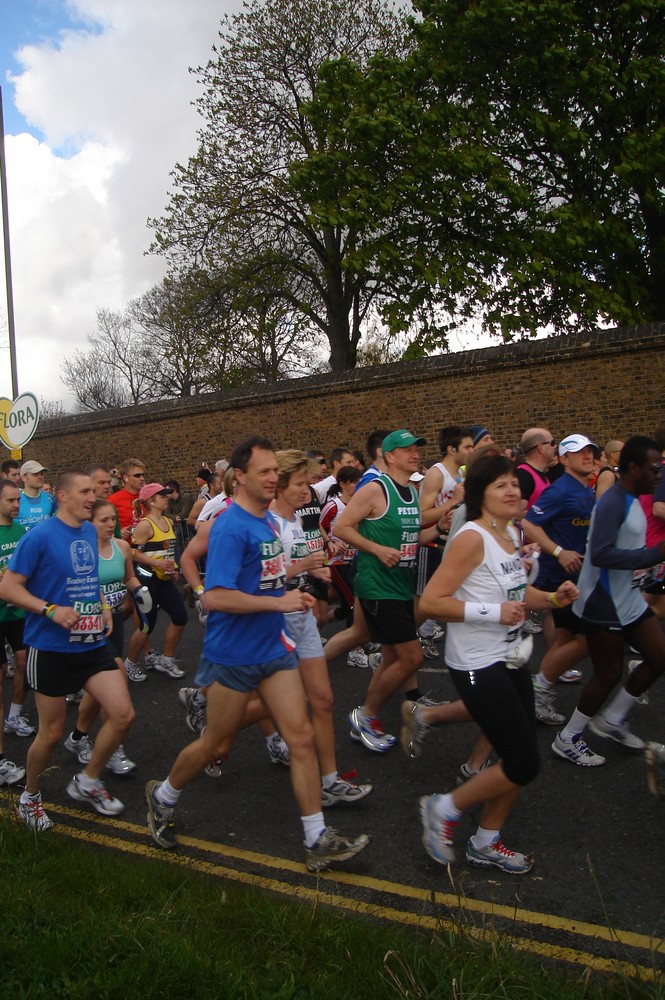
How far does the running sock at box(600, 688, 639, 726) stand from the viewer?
5.32 m

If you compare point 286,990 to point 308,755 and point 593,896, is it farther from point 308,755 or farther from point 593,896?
point 593,896

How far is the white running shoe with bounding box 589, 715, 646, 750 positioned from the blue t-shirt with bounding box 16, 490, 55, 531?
620cm

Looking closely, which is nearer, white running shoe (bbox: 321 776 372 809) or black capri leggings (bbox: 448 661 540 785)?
black capri leggings (bbox: 448 661 540 785)

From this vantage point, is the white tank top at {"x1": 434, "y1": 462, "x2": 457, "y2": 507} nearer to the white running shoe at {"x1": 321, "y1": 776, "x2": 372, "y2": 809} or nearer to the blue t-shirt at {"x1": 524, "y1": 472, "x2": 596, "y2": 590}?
the blue t-shirt at {"x1": 524, "y1": 472, "x2": 596, "y2": 590}

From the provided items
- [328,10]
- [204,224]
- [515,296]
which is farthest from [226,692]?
[328,10]

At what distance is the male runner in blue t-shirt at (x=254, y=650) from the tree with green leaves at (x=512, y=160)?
14191mm

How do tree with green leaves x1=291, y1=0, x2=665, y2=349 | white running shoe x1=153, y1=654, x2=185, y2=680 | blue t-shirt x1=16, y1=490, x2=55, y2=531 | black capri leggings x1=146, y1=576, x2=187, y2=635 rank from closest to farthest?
black capri leggings x1=146, y1=576, x2=187, y2=635, white running shoe x1=153, y1=654, x2=185, y2=680, blue t-shirt x1=16, y1=490, x2=55, y2=531, tree with green leaves x1=291, y1=0, x2=665, y2=349

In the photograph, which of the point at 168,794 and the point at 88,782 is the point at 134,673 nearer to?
the point at 88,782

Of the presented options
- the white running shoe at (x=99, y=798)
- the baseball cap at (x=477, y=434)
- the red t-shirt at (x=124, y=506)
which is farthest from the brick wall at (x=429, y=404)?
the white running shoe at (x=99, y=798)

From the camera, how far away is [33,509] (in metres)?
9.25

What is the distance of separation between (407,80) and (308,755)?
57.3 ft

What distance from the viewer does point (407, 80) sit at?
18.1 meters

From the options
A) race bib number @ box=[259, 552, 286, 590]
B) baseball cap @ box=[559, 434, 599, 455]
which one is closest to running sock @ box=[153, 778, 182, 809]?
race bib number @ box=[259, 552, 286, 590]

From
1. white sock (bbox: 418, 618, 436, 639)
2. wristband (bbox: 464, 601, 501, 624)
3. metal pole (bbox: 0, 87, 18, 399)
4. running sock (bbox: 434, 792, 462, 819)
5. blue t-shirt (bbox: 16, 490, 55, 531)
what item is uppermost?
metal pole (bbox: 0, 87, 18, 399)
